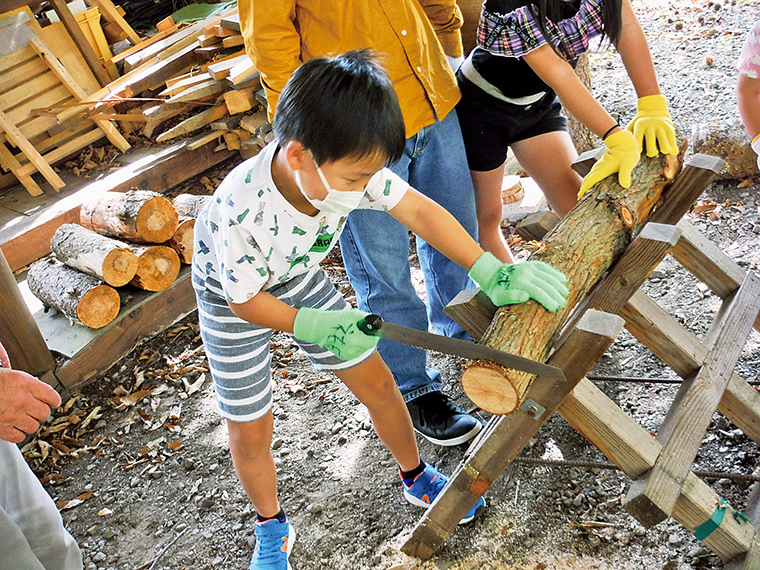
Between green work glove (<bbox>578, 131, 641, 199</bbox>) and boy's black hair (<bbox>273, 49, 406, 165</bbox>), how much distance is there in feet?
2.95

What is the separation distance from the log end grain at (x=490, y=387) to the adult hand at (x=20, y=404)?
1.16 metres

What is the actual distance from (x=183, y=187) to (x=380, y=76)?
4.29m

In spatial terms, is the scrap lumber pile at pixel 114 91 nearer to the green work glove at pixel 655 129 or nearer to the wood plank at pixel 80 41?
the wood plank at pixel 80 41

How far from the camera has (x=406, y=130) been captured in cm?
228

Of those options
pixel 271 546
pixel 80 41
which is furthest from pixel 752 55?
pixel 80 41

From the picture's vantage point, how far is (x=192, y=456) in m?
2.90

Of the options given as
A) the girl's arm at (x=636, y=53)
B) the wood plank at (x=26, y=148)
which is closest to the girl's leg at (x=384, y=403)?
the girl's arm at (x=636, y=53)

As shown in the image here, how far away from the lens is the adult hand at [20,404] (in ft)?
5.32

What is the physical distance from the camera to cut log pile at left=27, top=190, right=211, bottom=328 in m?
3.42

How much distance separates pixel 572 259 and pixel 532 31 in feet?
2.60

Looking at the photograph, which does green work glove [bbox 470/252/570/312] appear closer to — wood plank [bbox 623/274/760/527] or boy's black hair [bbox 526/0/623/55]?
wood plank [bbox 623/274/760/527]

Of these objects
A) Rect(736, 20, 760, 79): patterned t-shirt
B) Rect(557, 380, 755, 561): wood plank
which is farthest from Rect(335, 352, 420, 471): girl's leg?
Rect(736, 20, 760, 79): patterned t-shirt

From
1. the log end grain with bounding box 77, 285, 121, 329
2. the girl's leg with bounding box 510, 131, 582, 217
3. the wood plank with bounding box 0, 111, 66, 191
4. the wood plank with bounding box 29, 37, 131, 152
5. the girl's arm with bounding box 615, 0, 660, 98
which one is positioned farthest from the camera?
the wood plank with bounding box 29, 37, 131, 152

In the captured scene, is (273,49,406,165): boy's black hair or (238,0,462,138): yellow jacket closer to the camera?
(273,49,406,165): boy's black hair
